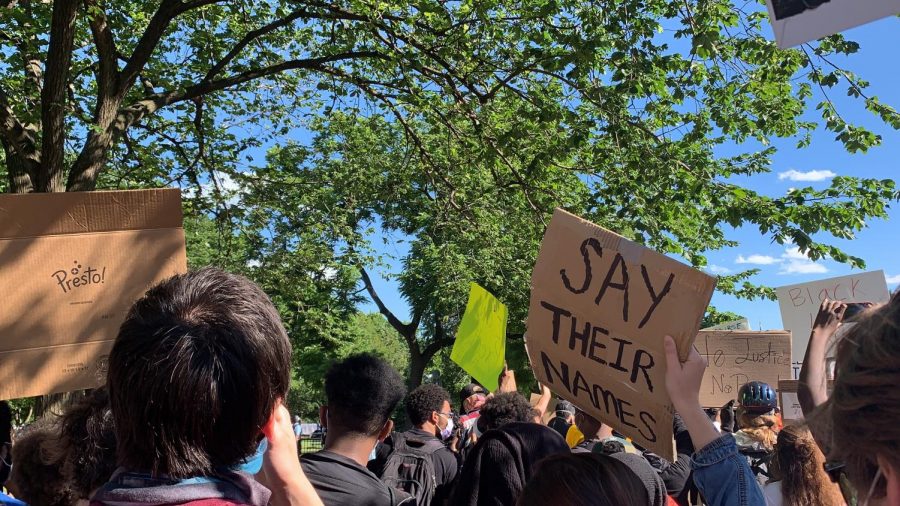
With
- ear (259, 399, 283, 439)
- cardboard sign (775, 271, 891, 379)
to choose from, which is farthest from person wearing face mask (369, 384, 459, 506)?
cardboard sign (775, 271, 891, 379)

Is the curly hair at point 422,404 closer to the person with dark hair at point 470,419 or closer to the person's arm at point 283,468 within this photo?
A: the person with dark hair at point 470,419

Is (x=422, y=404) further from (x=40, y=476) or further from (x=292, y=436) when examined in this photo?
(x=292, y=436)

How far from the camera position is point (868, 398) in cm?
105

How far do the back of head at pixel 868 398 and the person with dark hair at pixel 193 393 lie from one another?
99 cm

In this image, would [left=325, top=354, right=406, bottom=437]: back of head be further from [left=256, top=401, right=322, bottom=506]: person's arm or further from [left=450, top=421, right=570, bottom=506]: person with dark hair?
[left=256, top=401, right=322, bottom=506]: person's arm

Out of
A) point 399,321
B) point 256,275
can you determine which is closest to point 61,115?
point 256,275

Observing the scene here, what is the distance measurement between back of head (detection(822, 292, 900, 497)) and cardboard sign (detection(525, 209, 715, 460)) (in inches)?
36.4

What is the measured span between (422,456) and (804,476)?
256cm

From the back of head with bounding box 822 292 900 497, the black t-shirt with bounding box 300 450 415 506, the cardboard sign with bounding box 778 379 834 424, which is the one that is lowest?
the black t-shirt with bounding box 300 450 415 506

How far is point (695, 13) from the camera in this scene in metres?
5.64

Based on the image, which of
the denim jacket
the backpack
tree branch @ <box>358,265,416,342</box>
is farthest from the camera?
tree branch @ <box>358,265,416,342</box>

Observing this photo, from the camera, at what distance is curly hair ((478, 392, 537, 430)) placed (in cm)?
434

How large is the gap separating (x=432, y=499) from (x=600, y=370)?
2190mm

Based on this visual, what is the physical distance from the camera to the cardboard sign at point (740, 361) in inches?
261
